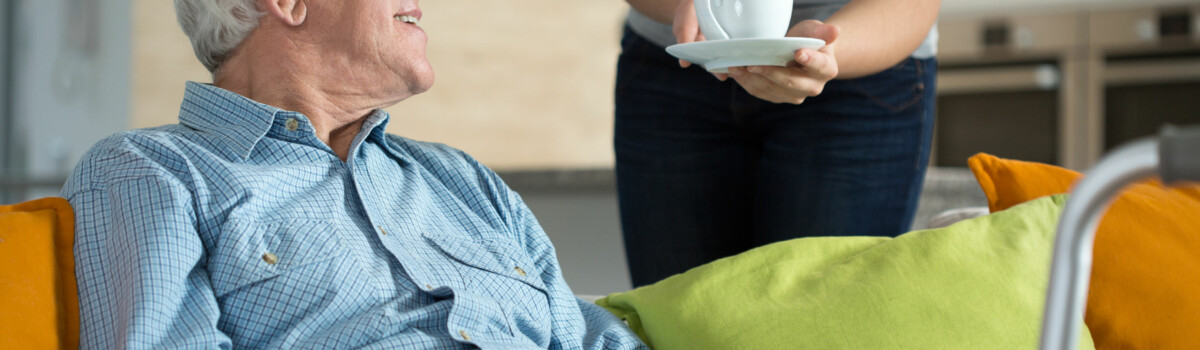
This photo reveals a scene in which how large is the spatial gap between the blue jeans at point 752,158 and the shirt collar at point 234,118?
1.50 ft

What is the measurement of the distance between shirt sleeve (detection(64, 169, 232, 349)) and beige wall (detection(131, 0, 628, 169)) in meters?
3.55

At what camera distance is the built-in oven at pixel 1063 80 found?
3.80 m

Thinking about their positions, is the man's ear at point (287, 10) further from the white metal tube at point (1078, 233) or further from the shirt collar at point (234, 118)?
the white metal tube at point (1078, 233)

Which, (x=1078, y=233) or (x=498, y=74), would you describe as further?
(x=498, y=74)

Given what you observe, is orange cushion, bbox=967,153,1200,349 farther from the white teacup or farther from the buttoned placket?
the buttoned placket

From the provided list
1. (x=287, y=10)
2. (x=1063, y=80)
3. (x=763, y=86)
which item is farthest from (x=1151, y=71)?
(x=287, y=10)

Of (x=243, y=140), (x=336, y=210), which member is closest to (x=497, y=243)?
(x=336, y=210)

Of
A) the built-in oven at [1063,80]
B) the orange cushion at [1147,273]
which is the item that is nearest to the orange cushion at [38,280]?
the orange cushion at [1147,273]

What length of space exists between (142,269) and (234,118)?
284 mm

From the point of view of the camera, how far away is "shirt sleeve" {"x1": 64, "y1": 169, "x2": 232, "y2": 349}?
927 millimetres

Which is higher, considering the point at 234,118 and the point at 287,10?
the point at 287,10

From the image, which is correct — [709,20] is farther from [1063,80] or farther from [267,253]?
A: [1063,80]

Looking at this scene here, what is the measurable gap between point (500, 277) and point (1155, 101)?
344cm

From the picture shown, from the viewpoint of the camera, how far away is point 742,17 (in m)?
1.08
